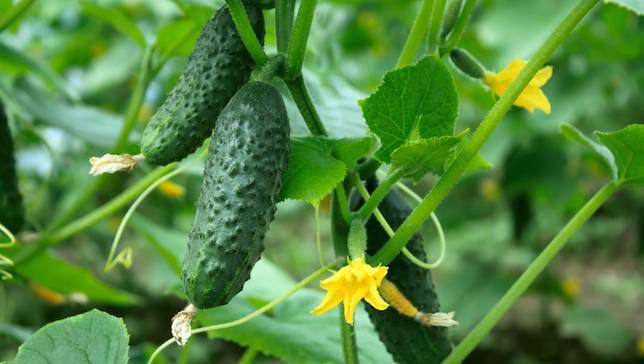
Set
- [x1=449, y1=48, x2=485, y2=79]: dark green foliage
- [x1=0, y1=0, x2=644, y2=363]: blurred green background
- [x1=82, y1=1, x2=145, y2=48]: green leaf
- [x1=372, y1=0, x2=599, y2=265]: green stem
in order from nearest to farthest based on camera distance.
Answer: [x1=372, y1=0, x2=599, y2=265]: green stem, [x1=449, y1=48, x2=485, y2=79]: dark green foliage, [x1=82, y1=1, x2=145, y2=48]: green leaf, [x1=0, y1=0, x2=644, y2=363]: blurred green background

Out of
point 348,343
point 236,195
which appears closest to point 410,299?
point 348,343

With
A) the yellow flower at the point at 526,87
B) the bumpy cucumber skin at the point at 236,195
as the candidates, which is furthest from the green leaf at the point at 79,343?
the yellow flower at the point at 526,87

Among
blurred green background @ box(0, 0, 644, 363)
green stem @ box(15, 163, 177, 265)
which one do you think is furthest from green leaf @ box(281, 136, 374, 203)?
blurred green background @ box(0, 0, 644, 363)

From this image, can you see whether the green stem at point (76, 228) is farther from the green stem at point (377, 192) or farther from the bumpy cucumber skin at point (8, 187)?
the green stem at point (377, 192)

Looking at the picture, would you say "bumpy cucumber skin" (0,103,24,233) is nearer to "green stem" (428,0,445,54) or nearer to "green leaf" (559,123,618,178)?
"green stem" (428,0,445,54)

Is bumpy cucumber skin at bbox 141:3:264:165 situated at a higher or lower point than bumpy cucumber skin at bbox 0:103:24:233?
higher

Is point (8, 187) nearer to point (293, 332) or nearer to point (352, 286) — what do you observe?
point (293, 332)
